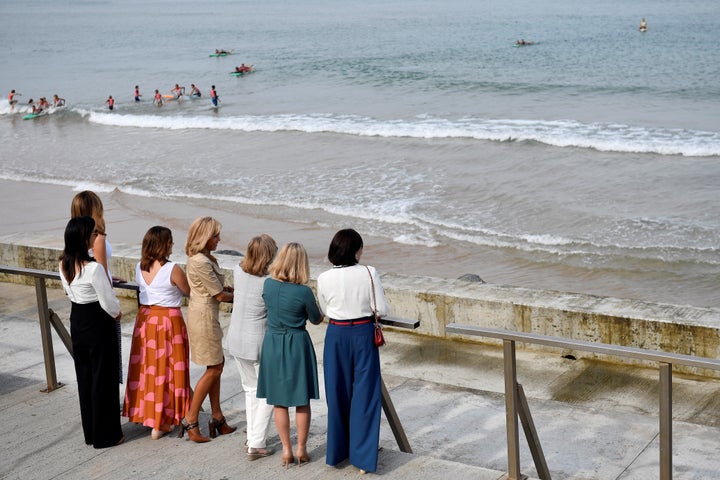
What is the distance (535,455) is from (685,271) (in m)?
9.75

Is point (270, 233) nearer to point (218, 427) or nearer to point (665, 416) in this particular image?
point (218, 427)

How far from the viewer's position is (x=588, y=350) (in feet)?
13.9

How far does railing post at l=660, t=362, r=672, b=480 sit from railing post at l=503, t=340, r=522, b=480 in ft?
2.34

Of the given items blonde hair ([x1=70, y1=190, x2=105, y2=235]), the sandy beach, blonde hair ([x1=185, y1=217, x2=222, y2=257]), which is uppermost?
blonde hair ([x1=70, y1=190, x2=105, y2=235])

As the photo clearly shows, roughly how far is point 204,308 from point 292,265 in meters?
0.81

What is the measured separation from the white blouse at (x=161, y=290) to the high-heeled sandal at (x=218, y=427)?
73cm

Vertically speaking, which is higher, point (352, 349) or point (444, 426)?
point (352, 349)

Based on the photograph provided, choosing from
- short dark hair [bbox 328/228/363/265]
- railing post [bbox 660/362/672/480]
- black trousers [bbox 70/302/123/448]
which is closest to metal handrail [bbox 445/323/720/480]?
railing post [bbox 660/362/672/480]

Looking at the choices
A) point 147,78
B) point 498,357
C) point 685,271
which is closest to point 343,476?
point 498,357

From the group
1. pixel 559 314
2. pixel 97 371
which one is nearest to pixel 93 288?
pixel 97 371

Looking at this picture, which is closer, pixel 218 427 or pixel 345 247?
pixel 345 247

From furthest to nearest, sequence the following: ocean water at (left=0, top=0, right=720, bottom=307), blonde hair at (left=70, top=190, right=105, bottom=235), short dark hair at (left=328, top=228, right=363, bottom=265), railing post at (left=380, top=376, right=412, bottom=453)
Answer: ocean water at (left=0, top=0, right=720, bottom=307)
blonde hair at (left=70, top=190, right=105, bottom=235)
railing post at (left=380, top=376, right=412, bottom=453)
short dark hair at (left=328, top=228, right=363, bottom=265)

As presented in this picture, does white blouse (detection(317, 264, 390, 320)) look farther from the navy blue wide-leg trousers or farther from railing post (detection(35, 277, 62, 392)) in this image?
railing post (detection(35, 277, 62, 392))

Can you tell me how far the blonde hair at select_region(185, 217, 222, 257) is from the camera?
5.34 metres
